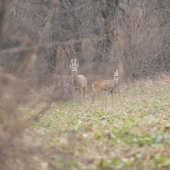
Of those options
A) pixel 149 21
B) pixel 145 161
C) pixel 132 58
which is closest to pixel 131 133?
pixel 145 161

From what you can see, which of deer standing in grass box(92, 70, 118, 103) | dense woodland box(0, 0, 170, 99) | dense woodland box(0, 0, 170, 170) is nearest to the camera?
dense woodland box(0, 0, 170, 170)

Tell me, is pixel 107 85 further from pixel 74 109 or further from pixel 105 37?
pixel 105 37

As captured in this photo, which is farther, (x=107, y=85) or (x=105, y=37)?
(x=105, y=37)

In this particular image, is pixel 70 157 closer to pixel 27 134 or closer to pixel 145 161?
pixel 27 134

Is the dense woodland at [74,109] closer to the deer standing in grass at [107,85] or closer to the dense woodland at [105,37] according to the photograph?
the dense woodland at [105,37]

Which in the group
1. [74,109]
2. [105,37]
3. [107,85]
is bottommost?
[74,109]

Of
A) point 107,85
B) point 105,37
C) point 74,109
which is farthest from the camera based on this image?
point 105,37

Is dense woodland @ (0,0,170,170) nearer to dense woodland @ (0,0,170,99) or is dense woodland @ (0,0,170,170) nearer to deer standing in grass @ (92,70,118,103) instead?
dense woodland @ (0,0,170,99)

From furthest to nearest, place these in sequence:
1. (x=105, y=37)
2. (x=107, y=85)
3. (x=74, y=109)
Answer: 1. (x=105, y=37)
2. (x=107, y=85)
3. (x=74, y=109)

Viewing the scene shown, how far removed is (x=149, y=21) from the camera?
22797 millimetres

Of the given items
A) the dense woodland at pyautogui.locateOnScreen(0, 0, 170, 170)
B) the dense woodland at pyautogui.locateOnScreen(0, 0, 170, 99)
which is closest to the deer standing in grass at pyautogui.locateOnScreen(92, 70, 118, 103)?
the dense woodland at pyautogui.locateOnScreen(0, 0, 170, 170)

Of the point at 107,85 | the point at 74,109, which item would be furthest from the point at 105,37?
the point at 74,109

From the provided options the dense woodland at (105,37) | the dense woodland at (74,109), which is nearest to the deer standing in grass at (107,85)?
the dense woodland at (74,109)

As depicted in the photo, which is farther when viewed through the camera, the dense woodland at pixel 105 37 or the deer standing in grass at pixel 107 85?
the dense woodland at pixel 105 37
